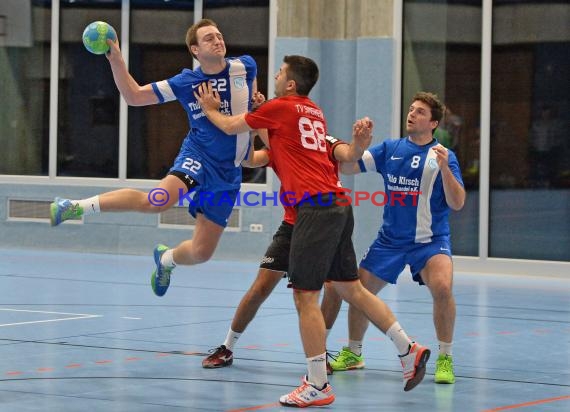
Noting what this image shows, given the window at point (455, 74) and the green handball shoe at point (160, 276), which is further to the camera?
the window at point (455, 74)

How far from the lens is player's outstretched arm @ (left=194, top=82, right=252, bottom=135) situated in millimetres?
7645

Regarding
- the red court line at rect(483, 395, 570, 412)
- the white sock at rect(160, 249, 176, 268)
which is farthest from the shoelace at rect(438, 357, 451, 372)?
the white sock at rect(160, 249, 176, 268)

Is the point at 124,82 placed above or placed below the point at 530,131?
below

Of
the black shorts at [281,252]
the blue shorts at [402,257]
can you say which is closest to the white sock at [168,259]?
the black shorts at [281,252]

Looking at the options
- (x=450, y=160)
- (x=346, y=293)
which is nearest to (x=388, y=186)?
(x=450, y=160)

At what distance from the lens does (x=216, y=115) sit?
799 cm

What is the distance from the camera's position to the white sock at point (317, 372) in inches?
281

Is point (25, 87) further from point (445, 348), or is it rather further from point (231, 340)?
point (445, 348)

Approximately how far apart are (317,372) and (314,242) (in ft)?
2.55

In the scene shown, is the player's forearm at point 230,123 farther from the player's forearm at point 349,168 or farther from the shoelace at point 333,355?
the shoelace at point 333,355

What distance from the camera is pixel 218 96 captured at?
28.3ft

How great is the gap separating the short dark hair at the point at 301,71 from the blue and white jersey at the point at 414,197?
131 centimetres

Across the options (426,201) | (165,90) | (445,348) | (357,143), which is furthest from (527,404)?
(165,90)

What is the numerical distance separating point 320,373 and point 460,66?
9990mm
